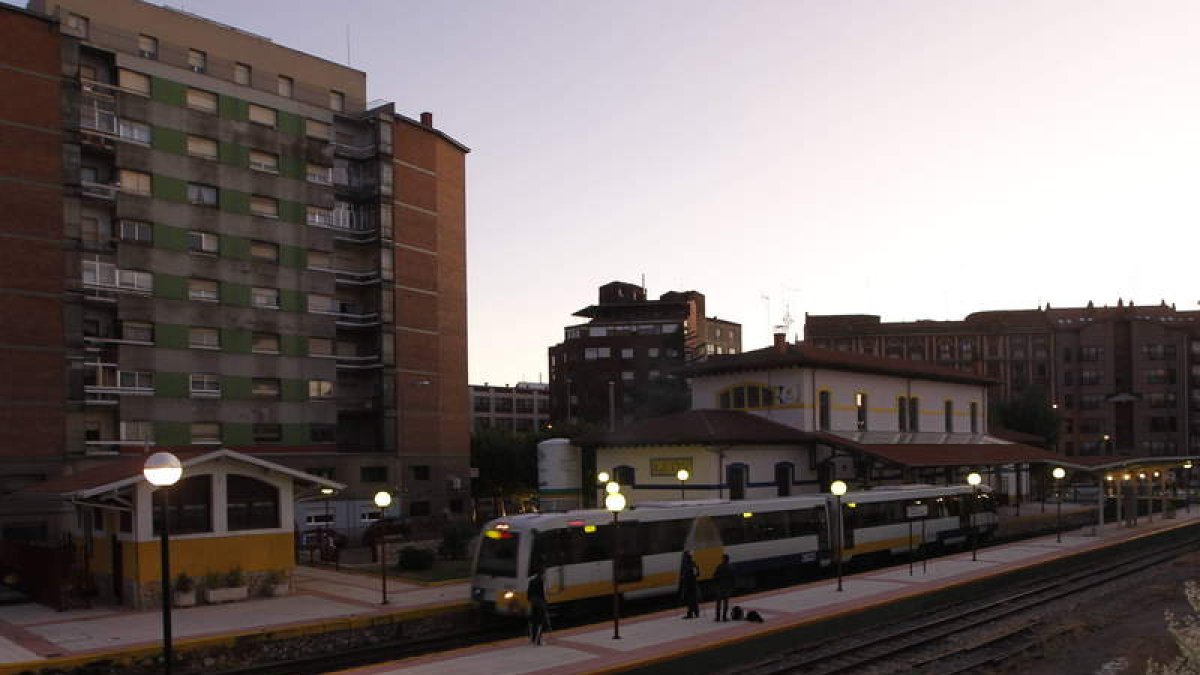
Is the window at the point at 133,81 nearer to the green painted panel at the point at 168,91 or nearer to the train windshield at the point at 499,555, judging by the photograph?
the green painted panel at the point at 168,91

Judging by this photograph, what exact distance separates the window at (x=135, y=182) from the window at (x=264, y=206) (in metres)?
6.18

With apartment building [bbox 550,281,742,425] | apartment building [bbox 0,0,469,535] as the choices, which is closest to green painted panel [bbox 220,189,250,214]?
→ apartment building [bbox 0,0,469,535]

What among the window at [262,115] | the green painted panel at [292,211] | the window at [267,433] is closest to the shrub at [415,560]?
the window at [267,433]

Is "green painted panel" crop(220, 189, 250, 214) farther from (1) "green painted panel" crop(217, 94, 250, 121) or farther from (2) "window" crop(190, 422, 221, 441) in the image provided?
(2) "window" crop(190, 422, 221, 441)

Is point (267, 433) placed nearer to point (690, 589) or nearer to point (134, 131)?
point (134, 131)

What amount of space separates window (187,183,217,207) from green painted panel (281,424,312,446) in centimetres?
1338

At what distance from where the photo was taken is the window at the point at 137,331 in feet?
168

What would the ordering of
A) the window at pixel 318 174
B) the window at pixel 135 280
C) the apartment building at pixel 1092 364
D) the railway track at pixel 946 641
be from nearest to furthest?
the railway track at pixel 946 641 < the window at pixel 135 280 < the window at pixel 318 174 < the apartment building at pixel 1092 364

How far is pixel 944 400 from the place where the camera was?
5947 cm

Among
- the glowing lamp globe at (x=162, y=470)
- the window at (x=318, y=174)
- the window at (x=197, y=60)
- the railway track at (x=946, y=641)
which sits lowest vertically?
the railway track at (x=946, y=641)

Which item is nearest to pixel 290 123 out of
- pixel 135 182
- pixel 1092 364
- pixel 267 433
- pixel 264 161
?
pixel 264 161

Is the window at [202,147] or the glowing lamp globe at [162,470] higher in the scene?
the window at [202,147]

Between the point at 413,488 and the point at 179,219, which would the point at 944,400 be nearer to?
the point at 413,488

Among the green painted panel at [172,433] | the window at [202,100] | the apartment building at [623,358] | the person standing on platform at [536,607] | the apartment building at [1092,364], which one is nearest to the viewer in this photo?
the person standing on platform at [536,607]
